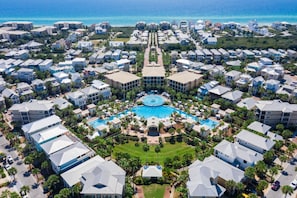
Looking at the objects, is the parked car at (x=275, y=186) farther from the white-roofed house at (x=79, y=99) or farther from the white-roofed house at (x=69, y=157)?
the white-roofed house at (x=79, y=99)

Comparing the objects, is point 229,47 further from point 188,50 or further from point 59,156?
point 59,156

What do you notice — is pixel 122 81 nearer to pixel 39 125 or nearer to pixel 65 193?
pixel 39 125

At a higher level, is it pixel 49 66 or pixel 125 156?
pixel 49 66

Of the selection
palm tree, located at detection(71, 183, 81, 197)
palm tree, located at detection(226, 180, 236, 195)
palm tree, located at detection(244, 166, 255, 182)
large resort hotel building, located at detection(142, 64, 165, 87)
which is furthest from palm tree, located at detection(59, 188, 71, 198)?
large resort hotel building, located at detection(142, 64, 165, 87)

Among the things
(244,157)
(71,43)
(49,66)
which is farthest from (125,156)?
(71,43)

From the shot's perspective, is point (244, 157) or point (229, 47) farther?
point (229, 47)

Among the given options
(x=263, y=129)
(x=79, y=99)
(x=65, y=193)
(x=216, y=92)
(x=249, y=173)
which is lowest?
(x=65, y=193)

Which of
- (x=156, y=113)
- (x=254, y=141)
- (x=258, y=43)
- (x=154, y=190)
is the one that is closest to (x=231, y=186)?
(x=154, y=190)
